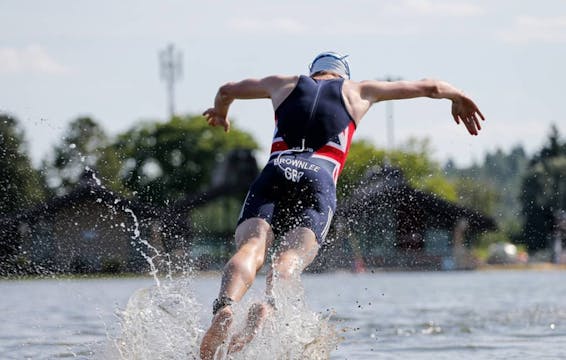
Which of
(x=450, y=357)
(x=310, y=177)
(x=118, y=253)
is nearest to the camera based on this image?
(x=310, y=177)

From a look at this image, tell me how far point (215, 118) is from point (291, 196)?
1.00m

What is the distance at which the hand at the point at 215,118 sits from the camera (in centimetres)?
903

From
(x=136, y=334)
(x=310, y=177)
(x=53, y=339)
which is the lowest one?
(x=53, y=339)

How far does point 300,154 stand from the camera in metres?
8.48

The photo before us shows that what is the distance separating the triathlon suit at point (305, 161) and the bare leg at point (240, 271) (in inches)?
4.7

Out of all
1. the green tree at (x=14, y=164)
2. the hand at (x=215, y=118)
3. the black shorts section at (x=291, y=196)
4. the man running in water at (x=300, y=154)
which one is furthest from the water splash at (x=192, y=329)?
the green tree at (x=14, y=164)

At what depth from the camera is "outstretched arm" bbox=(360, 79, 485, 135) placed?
8.73m

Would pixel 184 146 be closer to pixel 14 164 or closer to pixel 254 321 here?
pixel 14 164

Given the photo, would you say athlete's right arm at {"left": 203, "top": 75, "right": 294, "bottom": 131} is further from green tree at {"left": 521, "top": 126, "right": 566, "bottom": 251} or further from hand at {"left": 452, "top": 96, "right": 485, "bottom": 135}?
green tree at {"left": 521, "top": 126, "right": 566, "bottom": 251}

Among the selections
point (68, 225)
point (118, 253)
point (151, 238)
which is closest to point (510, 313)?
point (151, 238)

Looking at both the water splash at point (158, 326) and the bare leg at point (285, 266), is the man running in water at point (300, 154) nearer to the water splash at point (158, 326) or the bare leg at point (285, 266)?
the bare leg at point (285, 266)

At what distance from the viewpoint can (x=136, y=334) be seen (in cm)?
923

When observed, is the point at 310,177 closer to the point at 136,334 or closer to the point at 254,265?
the point at 254,265

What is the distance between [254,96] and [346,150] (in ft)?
2.31
